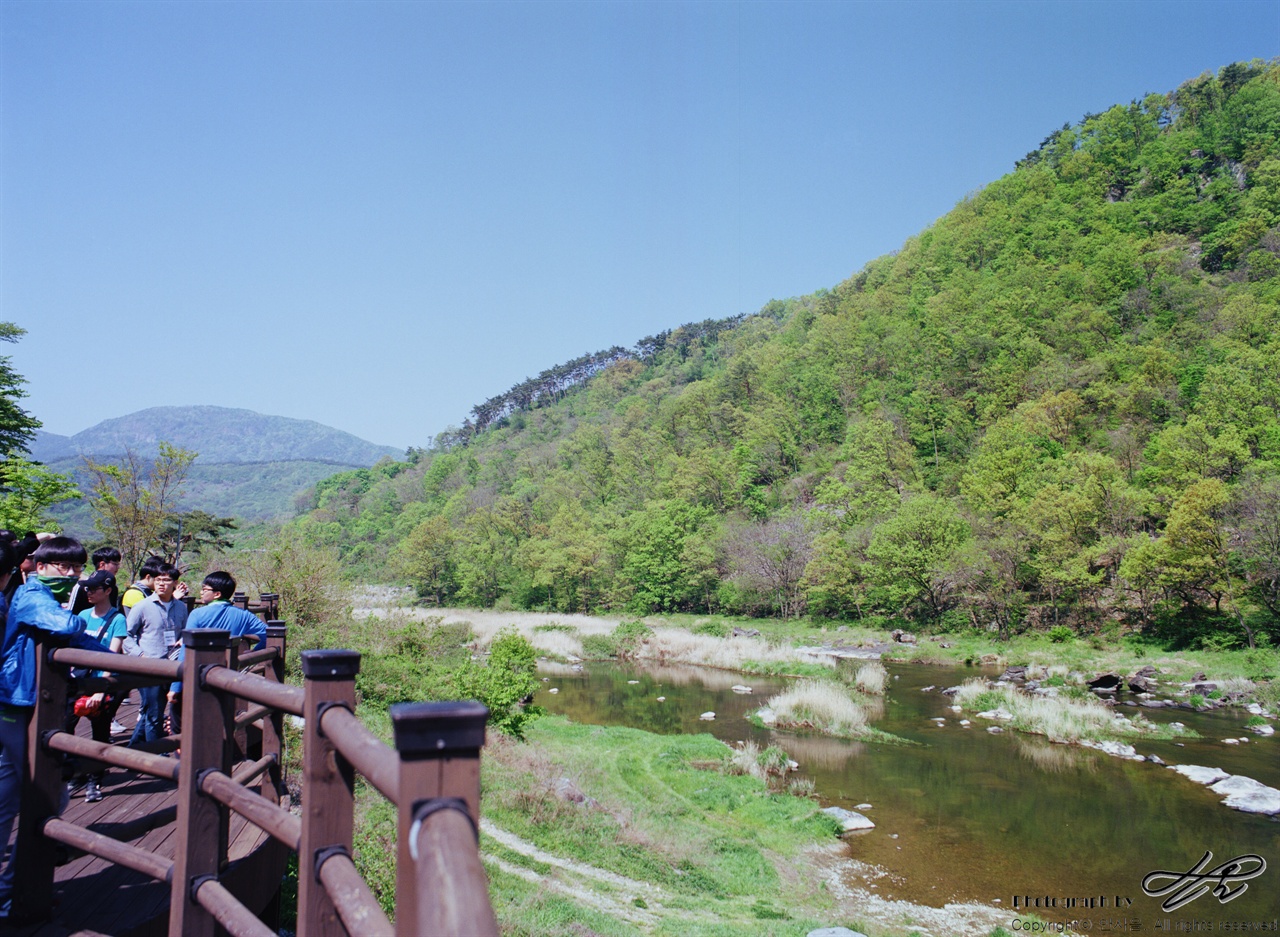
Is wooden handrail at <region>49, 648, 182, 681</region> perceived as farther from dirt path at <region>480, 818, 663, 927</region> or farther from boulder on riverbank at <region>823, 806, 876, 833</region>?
boulder on riverbank at <region>823, 806, 876, 833</region>

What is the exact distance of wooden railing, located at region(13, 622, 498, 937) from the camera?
120 centimetres

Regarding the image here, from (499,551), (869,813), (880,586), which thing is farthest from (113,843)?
(499,551)

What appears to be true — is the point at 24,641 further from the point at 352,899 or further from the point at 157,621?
the point at 157,621

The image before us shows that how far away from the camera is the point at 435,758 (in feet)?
4.14

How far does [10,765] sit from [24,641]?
59cm

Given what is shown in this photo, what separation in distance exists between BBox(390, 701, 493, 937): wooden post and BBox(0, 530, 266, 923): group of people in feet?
10.6

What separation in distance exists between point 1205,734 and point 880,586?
2787cm

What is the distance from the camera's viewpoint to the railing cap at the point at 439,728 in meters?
1.23

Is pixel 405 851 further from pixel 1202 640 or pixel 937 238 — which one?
pixel 937 238

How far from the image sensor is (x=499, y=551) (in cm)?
8156

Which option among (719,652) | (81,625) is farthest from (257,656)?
(719,652)

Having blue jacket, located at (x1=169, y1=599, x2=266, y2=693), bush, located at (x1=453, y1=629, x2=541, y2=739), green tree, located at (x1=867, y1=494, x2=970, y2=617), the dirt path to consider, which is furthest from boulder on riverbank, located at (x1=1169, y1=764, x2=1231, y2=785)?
green tree, located at (x1=867, y1=494, x2=970, y2=617)

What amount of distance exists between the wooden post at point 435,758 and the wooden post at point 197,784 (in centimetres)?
193

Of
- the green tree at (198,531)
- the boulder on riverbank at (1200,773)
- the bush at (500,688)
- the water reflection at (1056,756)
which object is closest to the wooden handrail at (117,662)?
the bush at (500,688)
